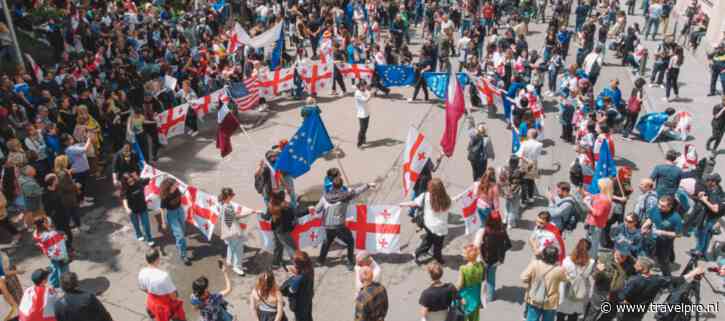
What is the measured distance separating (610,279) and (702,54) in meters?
17.4

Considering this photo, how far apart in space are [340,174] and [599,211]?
12.9 ft

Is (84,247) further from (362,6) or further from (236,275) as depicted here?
(362,6)

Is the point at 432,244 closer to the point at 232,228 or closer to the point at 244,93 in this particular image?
the point at 232,228

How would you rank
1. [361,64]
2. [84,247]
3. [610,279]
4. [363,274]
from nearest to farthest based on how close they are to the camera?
[363,274]
[610,279]
[84,247]
[361,64]

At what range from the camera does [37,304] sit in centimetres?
737

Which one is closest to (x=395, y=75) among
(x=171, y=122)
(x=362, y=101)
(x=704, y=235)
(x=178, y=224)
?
(x=362, y=101)

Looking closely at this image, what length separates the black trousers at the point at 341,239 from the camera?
30.1ft

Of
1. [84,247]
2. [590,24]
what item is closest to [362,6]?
[590,24]

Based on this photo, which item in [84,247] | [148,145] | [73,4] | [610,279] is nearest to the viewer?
[610,279]

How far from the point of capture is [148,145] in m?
13.3

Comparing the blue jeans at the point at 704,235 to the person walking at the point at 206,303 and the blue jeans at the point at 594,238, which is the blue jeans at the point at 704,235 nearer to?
the blue jeans at the point at 594,238

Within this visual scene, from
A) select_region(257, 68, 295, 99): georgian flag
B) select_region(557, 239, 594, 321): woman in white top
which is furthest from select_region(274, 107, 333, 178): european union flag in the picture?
select_region(257, 68, 295, 99): georgian flag

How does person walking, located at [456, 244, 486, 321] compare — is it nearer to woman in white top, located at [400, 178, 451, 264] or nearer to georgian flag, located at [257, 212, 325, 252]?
woman in white top, located at [400, 178, 451, 264]

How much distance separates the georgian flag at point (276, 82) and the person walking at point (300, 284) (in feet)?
32.8
